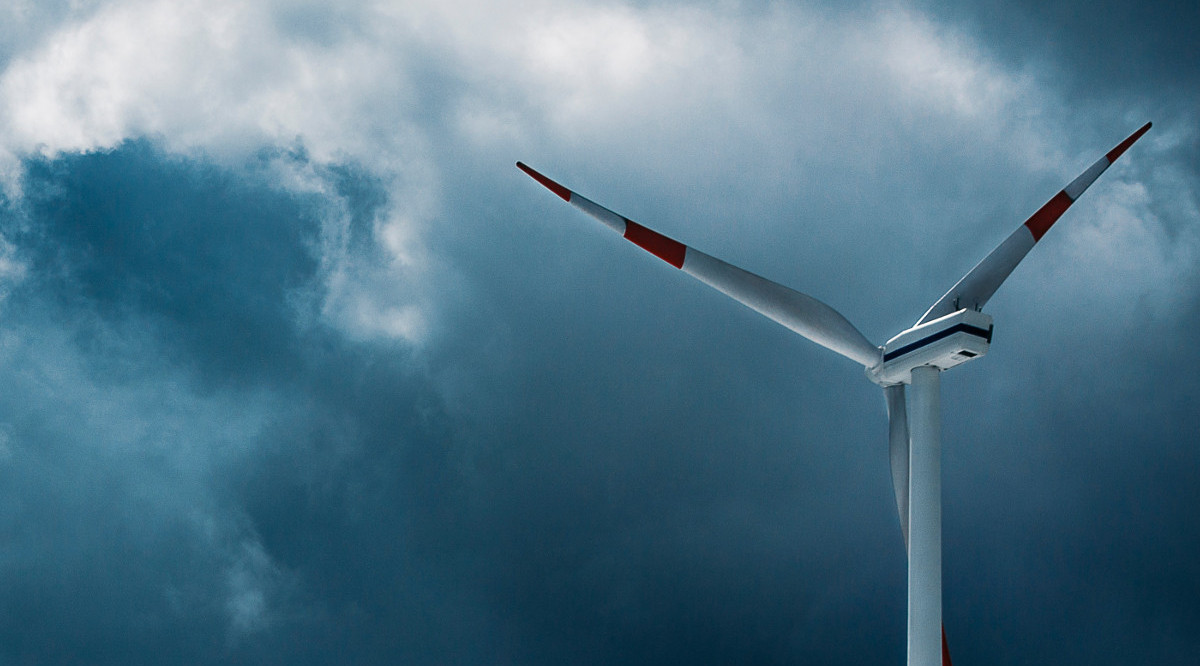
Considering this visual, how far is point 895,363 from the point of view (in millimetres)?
28656

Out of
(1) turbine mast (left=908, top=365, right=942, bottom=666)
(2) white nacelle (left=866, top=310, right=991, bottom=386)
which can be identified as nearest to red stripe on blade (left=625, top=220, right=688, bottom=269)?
(2) white nacelle (left=866, top=310, right=991, bottom=386)

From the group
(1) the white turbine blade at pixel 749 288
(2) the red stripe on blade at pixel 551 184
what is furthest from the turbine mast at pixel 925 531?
(2) the red stripe on blade at pixel 551 184

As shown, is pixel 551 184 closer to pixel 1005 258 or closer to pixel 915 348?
pixel 915 348

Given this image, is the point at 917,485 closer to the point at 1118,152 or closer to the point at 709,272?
the point at 709,272

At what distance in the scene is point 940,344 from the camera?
2684 centimetres

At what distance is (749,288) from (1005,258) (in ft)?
27.8

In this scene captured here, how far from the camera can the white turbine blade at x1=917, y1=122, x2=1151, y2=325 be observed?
29.4 meters

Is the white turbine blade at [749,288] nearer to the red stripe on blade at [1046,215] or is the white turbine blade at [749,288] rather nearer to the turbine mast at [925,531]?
the turbine mast at [925,531]

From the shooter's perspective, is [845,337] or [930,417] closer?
[930,417]

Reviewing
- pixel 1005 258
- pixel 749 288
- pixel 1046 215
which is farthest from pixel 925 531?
pixel 1046 215

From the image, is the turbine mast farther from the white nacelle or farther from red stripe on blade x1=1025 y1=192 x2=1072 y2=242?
red stripe on blade x1=1025 y1=192 x2=1072 y2=242

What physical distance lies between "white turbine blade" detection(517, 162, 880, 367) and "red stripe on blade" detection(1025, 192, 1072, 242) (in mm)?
7354

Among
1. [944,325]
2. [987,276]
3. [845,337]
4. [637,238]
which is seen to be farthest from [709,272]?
[987,276]

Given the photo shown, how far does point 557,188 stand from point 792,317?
25.4 feet
